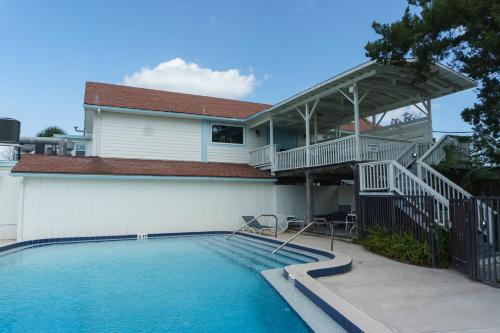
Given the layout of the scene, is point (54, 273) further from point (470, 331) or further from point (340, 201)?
point (340, 201)

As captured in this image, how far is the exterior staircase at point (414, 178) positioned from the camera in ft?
30.0

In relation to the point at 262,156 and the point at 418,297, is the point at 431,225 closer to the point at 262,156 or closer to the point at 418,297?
the point at 418,297

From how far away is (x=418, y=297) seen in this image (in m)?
5.37

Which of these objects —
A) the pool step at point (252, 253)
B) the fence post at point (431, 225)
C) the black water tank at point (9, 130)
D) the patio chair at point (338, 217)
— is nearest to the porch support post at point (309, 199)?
the patio chair at point (338, 217)

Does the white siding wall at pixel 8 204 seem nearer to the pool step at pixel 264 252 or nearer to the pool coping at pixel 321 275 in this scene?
the pool coping at pixel 321 275

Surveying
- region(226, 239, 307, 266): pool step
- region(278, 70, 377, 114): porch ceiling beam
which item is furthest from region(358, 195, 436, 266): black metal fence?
region(278, 70, 377, 114): porch ceiling beam

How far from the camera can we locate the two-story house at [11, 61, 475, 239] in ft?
39.3

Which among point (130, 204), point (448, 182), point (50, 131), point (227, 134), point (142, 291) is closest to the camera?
point (142, 291)

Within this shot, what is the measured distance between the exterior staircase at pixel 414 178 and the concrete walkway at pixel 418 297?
6.76 ft

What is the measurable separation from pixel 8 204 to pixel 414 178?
14.1m

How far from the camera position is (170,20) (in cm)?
1953

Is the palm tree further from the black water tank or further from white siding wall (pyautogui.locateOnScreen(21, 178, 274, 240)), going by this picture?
white siding wall (pyautogui.locateOnScreen(21, 178, 274, 240))

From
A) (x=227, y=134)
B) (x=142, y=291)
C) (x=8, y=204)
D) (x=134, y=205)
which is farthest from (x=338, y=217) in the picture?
(x=8, y=204)

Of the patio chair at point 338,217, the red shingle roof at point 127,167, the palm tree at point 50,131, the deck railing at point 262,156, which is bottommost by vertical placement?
the patio chair at point 338,217
